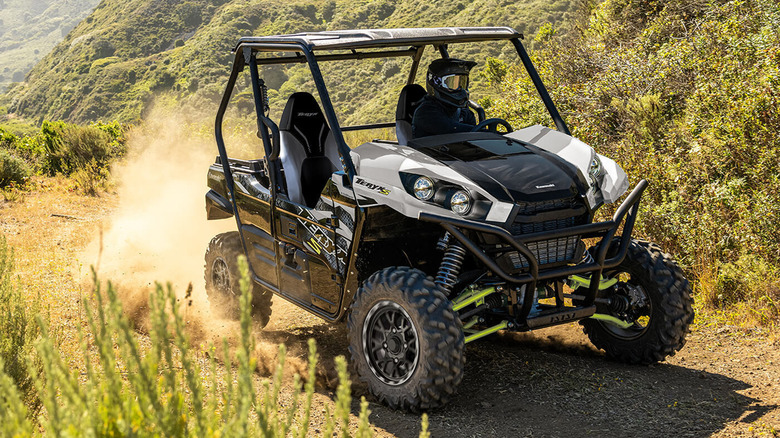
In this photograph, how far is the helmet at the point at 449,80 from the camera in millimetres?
5125

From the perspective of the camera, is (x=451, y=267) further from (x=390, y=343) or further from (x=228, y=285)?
(x=228, y=285)

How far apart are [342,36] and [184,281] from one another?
3766 mm

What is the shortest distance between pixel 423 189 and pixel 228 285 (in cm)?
269

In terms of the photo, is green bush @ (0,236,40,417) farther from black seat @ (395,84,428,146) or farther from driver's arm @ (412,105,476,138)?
black seat @ (395,84,428,146)

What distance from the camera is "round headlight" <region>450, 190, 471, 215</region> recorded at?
415 cm

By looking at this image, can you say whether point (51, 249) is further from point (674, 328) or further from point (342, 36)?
point (674, 328)

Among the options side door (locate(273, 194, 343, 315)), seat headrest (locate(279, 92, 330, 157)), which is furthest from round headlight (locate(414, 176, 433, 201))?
seat headrest (locate(279, 92, 330, 157))

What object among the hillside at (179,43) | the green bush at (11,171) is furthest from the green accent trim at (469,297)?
the hillside at (179,43)

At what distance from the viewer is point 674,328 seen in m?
4.73

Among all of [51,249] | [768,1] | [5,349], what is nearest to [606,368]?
[5,349]

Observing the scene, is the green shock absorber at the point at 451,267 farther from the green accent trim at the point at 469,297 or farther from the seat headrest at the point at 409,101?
the seat headrest at the point at 409,101

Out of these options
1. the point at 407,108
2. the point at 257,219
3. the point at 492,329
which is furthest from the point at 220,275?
the point at 492,329

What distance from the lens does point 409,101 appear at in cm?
565

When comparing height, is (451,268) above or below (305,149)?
below
